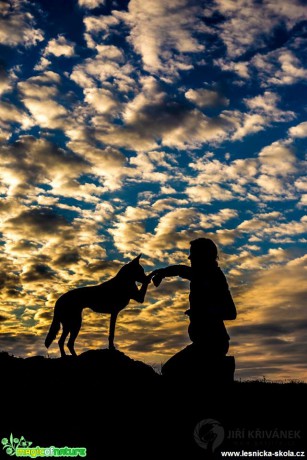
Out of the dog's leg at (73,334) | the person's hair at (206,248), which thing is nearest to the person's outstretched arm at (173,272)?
the person's hair at (206,248)

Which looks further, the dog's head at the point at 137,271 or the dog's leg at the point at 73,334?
the dog's leg at the point at 73,334

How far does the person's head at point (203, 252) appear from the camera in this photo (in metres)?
9.61

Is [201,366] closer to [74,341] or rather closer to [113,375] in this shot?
[113,375]

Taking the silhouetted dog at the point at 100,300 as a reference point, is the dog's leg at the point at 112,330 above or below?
below

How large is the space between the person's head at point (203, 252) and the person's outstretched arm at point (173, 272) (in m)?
0.19

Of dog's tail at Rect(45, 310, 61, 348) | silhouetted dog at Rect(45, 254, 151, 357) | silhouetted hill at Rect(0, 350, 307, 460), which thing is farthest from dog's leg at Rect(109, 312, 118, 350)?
dog's tail at Rect(45, 310, 61, 348)

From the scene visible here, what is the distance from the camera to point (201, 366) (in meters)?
9.07

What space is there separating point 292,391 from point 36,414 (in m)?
6.71

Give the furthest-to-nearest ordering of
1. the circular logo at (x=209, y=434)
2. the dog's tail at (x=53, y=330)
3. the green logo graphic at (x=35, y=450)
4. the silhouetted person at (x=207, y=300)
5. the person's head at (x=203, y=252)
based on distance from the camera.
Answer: the dog's tail at (x=53, y=330)
the person's head at (x=203, y=252)
the silhouetted person at (x=207, y=300)
the green logo graphic at (x=35, y=450)
the circular logo at (x=209, y=434)

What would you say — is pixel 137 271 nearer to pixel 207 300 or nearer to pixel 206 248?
pixel 206 248

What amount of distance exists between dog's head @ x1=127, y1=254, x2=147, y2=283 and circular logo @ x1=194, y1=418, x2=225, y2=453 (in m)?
4.24

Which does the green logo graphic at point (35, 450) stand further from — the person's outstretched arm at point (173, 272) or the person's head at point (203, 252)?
the person's head at point (203, 252)

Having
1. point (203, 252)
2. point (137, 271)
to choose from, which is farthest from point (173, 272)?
point (137, 271)

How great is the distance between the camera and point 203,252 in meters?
9.62
